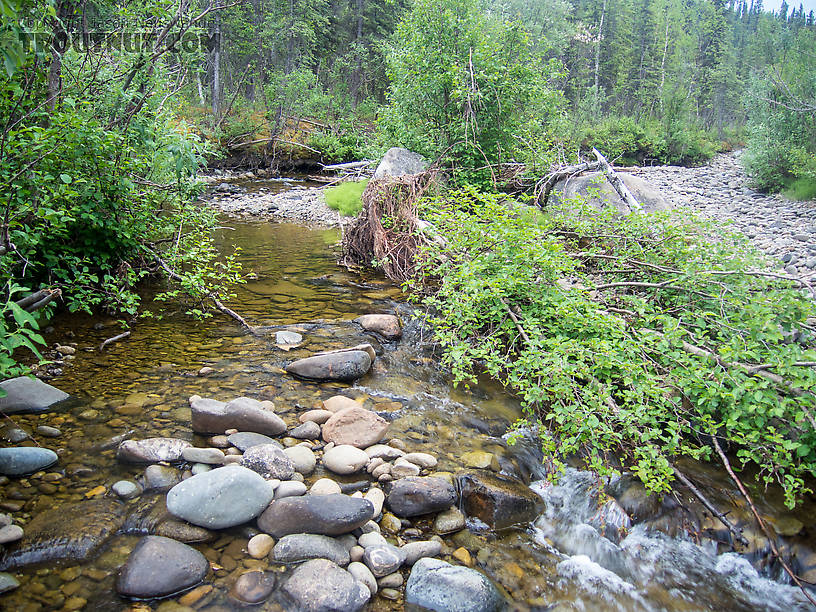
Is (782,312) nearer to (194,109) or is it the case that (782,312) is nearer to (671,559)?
(671,559)

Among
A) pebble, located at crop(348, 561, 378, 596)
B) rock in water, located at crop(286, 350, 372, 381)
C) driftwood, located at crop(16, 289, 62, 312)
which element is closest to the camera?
pebble, located at crop(348, 561, 378, 596)

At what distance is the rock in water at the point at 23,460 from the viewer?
2.79 metres

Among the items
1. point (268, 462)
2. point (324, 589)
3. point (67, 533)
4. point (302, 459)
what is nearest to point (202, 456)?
point (268, 462)

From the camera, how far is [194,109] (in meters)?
24.2

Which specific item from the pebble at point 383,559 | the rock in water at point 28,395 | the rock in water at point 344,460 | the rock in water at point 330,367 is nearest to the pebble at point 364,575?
the pebble at point 383,559

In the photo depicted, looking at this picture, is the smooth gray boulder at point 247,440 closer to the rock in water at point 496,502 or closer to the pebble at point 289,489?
the pebble at point 289,489

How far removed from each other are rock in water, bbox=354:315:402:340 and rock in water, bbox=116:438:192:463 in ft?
9.22

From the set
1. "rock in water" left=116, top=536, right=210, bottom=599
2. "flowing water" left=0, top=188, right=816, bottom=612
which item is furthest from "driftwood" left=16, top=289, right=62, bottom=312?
"rock in water" left=116, top=536, right=210, bottom=599

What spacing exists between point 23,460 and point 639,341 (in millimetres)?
4341

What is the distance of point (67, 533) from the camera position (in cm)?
243

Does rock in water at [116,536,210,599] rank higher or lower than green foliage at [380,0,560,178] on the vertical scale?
lower

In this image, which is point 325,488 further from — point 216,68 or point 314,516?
point 216,68

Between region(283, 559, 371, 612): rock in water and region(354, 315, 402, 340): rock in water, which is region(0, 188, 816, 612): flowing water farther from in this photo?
region(354, 315, 402, 340): rock in water

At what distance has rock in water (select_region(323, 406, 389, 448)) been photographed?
3.56 metres
